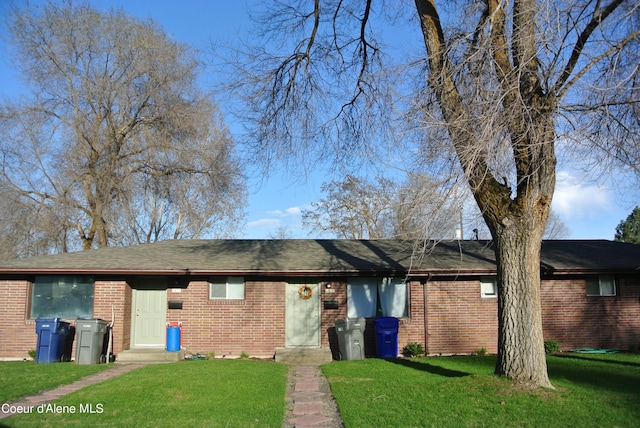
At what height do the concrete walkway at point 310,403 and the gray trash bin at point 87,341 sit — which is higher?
the gray trash bin at point 87,341

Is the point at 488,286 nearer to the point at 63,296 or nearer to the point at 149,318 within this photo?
the point at 149,318

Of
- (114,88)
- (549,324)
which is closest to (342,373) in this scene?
(549,324)

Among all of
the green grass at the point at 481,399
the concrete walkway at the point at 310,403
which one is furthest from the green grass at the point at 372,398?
the concrete walkway at the point at 310,403

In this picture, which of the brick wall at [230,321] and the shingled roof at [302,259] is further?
the brick wall at [230,321]

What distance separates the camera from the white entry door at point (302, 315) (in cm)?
1483

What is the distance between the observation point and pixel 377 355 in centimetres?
1433

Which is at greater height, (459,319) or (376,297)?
(376,297)

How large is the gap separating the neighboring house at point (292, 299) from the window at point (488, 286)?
0.09 ft

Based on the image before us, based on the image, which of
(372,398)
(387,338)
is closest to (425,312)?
(387,338)

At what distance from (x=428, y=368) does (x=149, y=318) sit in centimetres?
772

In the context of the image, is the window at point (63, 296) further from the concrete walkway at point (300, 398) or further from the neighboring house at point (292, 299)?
the concrete walkway at point (300, 398)

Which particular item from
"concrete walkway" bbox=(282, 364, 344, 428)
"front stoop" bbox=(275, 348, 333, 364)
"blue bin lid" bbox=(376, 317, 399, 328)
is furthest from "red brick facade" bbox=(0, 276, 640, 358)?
"concrete walkway" bbox=(282, 364, 344, 428)

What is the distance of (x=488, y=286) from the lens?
15.3 meters

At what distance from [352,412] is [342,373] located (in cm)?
378
